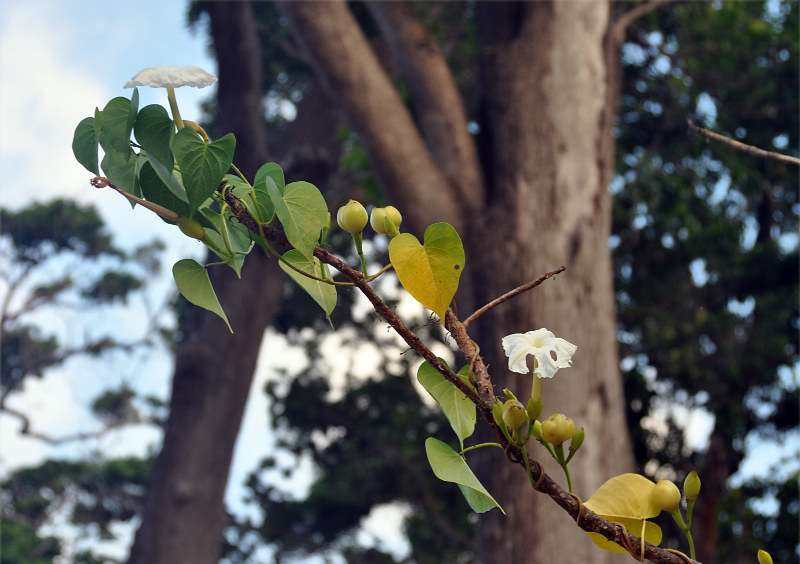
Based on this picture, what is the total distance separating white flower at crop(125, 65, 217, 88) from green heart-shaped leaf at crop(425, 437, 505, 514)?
0.17 m

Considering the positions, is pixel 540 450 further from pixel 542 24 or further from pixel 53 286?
pixel 53 286

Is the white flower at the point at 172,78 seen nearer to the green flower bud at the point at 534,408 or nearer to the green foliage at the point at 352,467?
the green flower bud at the point at 534,408

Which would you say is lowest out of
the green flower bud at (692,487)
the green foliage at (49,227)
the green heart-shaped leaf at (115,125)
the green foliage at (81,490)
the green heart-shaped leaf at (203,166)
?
the green flower bud at (692,487)

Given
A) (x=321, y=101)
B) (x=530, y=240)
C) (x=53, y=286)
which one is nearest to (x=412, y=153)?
(x=530, y=240)

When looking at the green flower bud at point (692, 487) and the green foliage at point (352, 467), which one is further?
the green foliage at point (352, 467)

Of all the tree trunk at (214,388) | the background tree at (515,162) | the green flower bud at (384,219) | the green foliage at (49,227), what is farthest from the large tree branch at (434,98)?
the green foliage at (49,227)

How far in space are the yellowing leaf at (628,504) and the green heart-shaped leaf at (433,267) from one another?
111 mm

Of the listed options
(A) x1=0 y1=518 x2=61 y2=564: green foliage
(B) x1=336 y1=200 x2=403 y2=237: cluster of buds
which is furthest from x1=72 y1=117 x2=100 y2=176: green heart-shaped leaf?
(A) x1=0 y1=518 x2=61 y2=564: green foliage

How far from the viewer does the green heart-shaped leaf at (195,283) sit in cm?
33

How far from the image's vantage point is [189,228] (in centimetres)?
31

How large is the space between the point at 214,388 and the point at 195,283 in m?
2.88

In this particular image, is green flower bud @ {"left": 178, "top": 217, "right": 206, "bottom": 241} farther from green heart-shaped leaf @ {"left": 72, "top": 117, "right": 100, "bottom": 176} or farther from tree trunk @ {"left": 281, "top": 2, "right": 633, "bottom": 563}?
tree trunk @ {"left": 281, "top": 2, "right": 633, "bottom": 563}

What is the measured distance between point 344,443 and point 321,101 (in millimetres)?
1856

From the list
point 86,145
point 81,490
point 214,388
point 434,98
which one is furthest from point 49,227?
point 86,145
